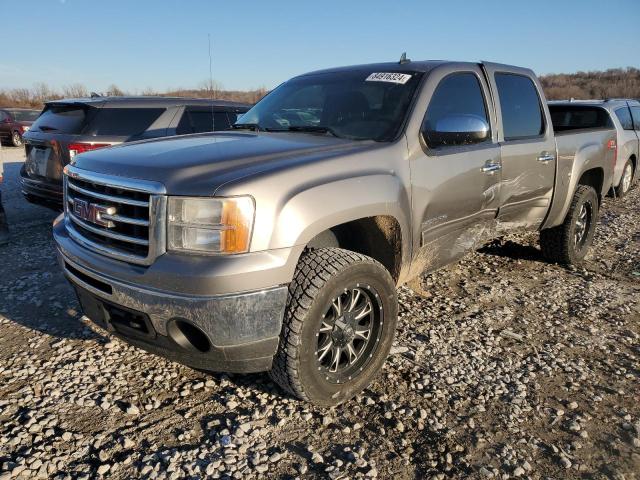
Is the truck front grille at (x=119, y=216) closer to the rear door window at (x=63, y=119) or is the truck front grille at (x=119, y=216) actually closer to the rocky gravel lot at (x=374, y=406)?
the rocky gravel lot at (x=374, y=406)

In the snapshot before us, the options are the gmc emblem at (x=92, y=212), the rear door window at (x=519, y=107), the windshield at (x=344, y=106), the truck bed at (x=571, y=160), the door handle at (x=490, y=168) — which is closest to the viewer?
the gmc emblem at (x=92, y=212)

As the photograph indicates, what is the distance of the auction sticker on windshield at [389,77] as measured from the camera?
10.6ft

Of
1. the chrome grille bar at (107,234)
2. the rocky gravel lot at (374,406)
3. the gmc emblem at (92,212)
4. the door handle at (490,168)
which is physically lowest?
the rocky gravel lot at (374,406)

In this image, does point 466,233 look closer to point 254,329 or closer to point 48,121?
point 254,329

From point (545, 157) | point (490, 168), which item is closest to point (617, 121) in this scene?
point (545, 157)

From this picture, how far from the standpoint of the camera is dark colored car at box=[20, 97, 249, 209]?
5469mm

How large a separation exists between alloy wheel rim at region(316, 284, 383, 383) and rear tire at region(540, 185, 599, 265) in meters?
3.00

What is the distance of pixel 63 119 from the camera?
5.78 metres

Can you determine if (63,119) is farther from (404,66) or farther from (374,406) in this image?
(374,406)

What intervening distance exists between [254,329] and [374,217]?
1.03m

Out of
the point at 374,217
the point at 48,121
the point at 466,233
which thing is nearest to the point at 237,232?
the point at 374,217

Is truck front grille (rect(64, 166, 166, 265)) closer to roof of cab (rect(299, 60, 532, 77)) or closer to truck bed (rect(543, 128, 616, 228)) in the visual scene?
roof of cab (rect(299, 60, 532, 77))

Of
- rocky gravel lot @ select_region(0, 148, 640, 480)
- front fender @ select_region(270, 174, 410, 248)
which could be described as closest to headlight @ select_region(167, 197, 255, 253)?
front fender @ select_region(270, 174, 410, 248)

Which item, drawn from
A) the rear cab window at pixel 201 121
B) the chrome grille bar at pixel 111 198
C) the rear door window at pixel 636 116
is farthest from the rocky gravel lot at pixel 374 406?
the rear door window at pixel 636 116
